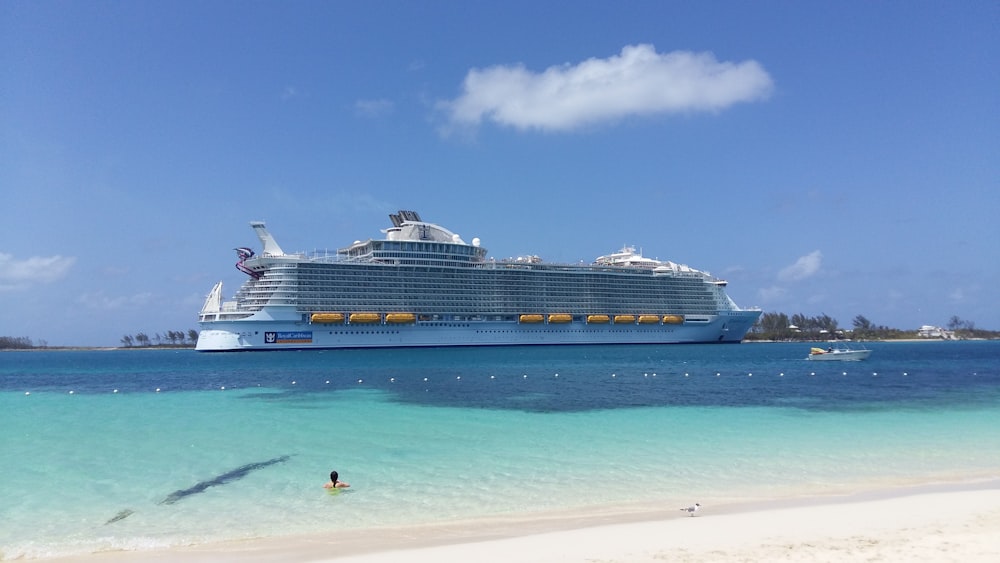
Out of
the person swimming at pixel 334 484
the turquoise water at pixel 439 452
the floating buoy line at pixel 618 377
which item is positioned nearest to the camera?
the turquoise water at pixel 439 452

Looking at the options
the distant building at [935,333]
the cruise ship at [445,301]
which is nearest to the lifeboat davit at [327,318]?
the cruise ship at [445,301]

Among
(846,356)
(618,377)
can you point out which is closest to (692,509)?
(618,377)

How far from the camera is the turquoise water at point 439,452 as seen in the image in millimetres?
9922

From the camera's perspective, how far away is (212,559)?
303 inches

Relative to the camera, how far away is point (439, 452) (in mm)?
14344

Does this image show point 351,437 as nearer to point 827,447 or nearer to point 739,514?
point 739,514

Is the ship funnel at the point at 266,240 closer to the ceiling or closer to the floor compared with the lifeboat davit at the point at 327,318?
closer to the ceiling

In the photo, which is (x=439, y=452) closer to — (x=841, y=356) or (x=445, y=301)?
(x=841, y=356)

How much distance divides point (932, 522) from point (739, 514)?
8.15 ft

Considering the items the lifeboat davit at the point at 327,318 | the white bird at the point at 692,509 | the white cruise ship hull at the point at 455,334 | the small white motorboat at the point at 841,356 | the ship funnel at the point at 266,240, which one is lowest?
the white bird at the point at 692,509

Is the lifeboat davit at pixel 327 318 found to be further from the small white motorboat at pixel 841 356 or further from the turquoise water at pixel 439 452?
the small white motorboat at pixel 841 356

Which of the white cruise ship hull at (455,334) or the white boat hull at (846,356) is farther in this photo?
the white cruise ship hull at (455,334)

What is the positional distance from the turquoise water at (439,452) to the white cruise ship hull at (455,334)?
117ft

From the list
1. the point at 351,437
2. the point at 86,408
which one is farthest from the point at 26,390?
→ the point at 351,437
